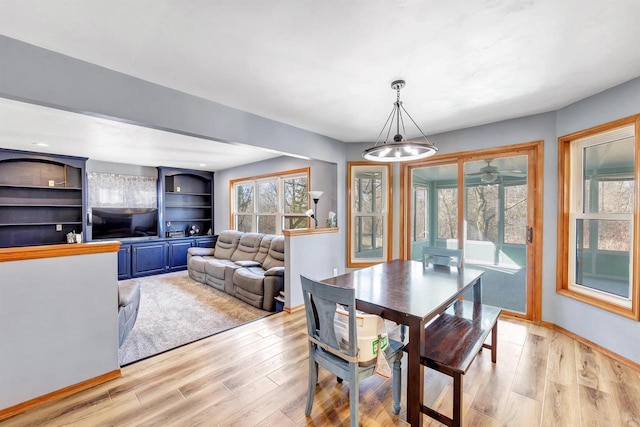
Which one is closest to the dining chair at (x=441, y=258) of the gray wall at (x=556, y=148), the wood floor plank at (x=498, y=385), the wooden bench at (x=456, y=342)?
the wooden bench at (x=456, y=342)

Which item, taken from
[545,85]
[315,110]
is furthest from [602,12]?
[315,110]

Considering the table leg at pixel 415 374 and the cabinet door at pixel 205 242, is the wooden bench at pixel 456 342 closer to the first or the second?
the table leg at pixel 415 374

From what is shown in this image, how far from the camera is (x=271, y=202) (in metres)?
5.76

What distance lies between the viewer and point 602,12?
1.50 metres

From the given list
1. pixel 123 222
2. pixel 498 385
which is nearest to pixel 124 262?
pixel 123 222

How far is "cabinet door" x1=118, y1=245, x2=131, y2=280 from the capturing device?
17.5 feet

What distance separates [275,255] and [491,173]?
3.46m

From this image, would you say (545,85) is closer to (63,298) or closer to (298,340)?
(298,340)

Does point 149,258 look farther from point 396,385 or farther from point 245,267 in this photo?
point 396,385

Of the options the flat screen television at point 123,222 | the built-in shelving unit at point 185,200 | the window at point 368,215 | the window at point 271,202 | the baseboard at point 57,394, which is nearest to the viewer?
the baseboard at point 57,394

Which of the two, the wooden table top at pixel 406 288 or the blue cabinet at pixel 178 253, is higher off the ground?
the wooden table top at pixel 406 288

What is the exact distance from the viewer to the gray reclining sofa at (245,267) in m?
3.72

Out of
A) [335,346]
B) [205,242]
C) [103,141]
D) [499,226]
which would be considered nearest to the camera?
[335,346]

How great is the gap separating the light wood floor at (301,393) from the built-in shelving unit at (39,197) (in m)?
4.53
